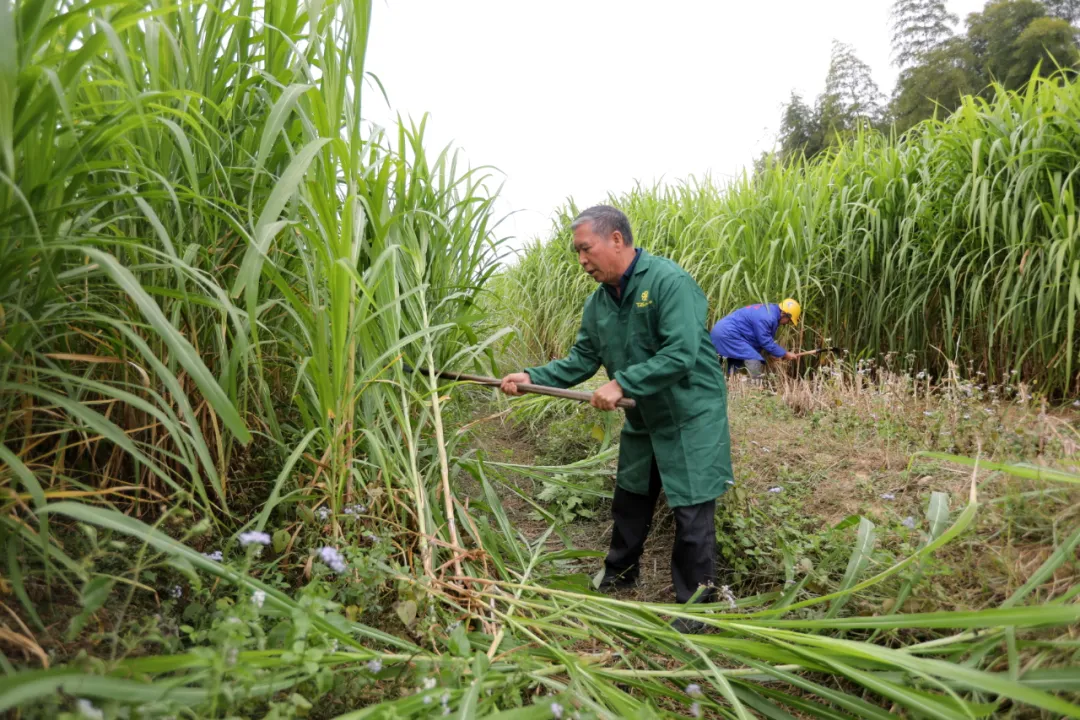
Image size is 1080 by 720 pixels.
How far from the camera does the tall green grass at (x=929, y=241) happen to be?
11.5ft

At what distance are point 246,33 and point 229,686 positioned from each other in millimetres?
1357

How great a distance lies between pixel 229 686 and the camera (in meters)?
0.85

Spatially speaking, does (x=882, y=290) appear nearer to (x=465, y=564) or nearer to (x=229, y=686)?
(x=465, y=564)

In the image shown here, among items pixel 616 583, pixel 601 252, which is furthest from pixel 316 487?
pixel 616 583

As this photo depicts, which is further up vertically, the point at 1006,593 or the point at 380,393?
the point at 380,393

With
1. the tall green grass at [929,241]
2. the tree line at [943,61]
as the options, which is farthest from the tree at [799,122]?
the tall green grass at [929,241]

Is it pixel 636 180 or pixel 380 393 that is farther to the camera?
pixel 636 180

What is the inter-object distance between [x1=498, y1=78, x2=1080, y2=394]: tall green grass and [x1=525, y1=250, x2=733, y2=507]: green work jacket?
2.13m

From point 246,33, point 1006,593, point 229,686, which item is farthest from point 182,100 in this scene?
point 1006,593

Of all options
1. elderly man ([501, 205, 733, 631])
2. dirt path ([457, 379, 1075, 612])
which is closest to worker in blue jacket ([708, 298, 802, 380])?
dirt path ([457, 379, 1075, 612])

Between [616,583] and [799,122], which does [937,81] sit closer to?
[799,122]

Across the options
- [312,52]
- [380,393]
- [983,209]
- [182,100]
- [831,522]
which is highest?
[312,52]

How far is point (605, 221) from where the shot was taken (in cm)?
242

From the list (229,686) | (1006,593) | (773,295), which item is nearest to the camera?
(229,686)
